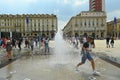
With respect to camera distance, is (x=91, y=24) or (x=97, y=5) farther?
(x=97, y=5)

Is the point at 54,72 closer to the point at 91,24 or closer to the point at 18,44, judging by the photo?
the point at 18,44

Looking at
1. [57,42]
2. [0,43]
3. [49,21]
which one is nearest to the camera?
[0,43]

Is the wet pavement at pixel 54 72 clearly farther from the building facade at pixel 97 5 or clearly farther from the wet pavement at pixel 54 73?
the building facade at pixel 97 5

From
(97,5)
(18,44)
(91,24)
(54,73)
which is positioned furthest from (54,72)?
(97,5)

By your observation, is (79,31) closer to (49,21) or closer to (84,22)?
(84,22)

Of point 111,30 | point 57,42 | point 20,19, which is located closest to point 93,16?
point 111,30

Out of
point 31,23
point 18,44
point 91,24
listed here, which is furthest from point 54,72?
point 91,24

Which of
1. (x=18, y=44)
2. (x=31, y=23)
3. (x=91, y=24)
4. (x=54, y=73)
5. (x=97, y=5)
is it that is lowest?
(x=54, y=73)

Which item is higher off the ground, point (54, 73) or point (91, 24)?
point (91, 24)

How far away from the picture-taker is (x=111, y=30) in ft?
581

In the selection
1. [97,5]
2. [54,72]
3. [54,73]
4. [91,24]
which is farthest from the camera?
[97,5]

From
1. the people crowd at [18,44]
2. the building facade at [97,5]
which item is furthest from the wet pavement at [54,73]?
the building facade at [97,5]

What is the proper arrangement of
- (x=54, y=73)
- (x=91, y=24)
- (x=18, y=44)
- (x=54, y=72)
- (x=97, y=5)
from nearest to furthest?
(x=54, y=73) < (x=54, y=72) < (x=18, y=44) < (x=91, y=24) < (x=97, y=5)

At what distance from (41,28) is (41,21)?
380 cm
